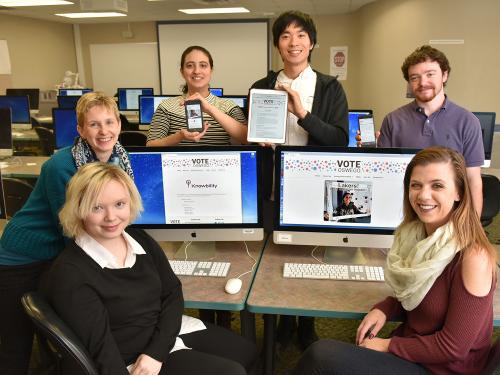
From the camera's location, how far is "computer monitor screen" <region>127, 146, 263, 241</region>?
174 cm

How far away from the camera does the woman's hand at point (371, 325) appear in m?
1.39

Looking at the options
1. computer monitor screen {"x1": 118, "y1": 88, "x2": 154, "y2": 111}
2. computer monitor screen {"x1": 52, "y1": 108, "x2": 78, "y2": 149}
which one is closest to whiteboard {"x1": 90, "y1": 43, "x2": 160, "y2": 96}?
computer monitor screen {"x1": 118, "y1": 88, "x2": 154, "y2": 111}

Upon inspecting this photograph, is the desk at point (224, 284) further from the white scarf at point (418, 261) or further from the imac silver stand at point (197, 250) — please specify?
the white scarf at point (418, 261)

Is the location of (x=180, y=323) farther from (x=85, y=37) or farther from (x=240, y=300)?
(x=85, y=37)

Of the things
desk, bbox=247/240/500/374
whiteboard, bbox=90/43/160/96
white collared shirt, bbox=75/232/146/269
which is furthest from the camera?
whiteboard, bbox=90/43/160/96

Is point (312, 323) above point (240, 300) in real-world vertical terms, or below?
below

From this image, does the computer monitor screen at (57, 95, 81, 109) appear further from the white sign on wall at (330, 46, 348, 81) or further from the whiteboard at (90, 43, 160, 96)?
the white sign on wall at (330, 46, 348, 81)

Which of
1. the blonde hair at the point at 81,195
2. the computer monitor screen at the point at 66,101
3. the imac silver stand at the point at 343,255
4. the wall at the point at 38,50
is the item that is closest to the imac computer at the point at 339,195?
the imac silver stand at the point at 343,255

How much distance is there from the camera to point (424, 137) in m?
2.19

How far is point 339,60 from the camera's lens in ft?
29.7

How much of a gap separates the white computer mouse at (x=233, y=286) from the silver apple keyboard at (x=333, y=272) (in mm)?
202

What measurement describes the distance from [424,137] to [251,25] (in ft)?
25.8

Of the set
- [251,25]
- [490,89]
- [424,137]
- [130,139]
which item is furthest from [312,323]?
[251,25]

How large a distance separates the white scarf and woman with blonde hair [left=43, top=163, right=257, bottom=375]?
566mm
